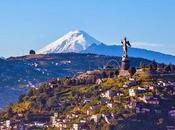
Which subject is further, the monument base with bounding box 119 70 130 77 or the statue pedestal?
the statue pedestal

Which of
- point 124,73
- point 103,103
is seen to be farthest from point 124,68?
point 103,103

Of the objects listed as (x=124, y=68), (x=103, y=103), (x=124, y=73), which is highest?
(x=124, y=68)

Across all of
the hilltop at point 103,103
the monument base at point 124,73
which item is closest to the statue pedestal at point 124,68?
the monument base at point 124,73

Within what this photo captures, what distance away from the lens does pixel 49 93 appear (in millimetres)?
184500

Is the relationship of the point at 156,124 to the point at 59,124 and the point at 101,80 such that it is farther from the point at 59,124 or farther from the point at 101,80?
the point at 101,80

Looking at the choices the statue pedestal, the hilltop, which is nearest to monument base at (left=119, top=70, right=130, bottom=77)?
the statue pedestal

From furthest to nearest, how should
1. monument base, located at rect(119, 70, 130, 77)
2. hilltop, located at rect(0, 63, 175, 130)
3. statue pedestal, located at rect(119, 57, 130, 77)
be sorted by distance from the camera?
statue pedestal, located at rect(119, 57, 130, 77)
monument base, located at rect(119, 70, 130, 77)
hilltop, located at rect(0, 63, 175, 130)

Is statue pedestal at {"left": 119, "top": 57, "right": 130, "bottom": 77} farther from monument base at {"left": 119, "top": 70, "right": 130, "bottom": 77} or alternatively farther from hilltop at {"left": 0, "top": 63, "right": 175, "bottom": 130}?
hilltop at {"left": 0, "top": 63, "right": 175, "bottom": 130}

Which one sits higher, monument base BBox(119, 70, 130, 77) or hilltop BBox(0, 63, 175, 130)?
monument base BBox(119, 70, 130, 77)

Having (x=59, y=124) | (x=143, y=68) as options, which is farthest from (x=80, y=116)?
(x=143, y=68)

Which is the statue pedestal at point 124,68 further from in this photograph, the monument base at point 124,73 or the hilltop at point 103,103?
the hilltop at point 103,103

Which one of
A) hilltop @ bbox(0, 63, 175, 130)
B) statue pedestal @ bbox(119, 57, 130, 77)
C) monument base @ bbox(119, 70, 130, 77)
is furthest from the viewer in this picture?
statue pedestal @ bbox(119, 57, 130, 77)

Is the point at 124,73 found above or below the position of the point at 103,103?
above

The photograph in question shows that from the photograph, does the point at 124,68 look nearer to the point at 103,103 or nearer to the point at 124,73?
the point at 124,73
